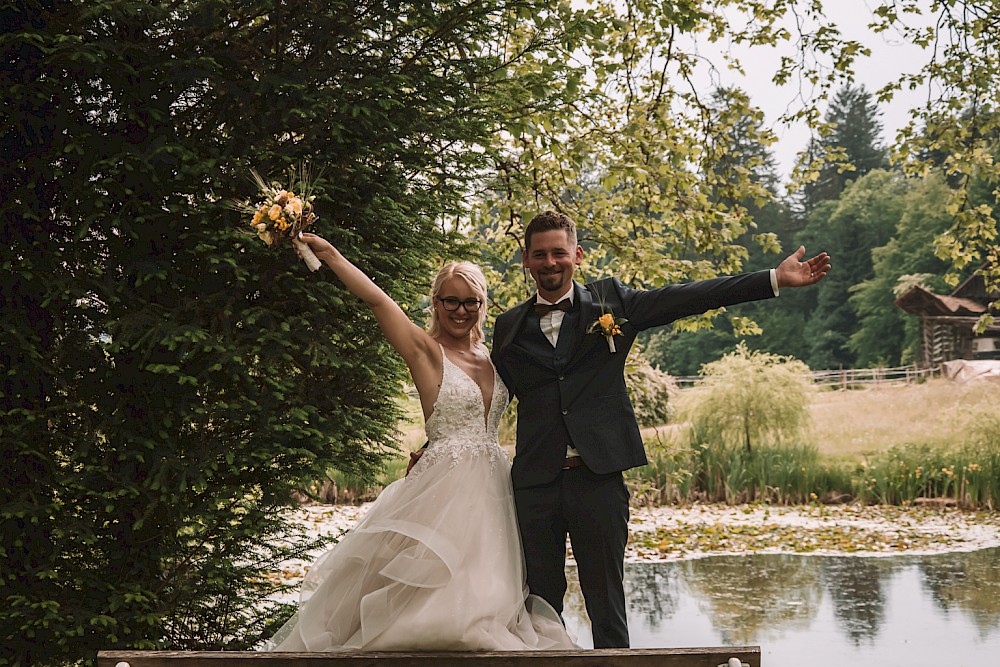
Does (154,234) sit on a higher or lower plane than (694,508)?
higher

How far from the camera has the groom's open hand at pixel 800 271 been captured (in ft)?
8.98

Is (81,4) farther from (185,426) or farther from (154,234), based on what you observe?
(185,426)

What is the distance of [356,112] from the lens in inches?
152

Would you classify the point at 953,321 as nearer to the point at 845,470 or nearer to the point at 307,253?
the point at 845,470

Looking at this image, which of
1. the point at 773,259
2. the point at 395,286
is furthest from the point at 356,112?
the point at 773,259

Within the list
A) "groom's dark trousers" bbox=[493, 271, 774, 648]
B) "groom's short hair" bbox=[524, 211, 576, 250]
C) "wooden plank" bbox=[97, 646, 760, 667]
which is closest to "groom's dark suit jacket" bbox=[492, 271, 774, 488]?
"groom's dark trousers" bbox=[493, 271, 774, 648]

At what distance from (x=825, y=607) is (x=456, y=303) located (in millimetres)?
5618

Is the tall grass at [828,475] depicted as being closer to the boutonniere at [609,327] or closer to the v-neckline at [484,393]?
the v-neckline at [484,393]

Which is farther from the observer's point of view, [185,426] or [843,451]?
[843,451]

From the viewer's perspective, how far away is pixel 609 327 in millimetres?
2863

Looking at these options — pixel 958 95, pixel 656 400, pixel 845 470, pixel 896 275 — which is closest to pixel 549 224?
pixel 958 95

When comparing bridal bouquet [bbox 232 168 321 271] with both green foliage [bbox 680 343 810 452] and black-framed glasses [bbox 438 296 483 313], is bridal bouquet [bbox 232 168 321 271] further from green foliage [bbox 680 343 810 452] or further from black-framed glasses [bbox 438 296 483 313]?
green foliage [bbox 680 343 810 452]

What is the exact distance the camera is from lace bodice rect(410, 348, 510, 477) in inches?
120

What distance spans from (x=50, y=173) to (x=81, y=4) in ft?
2.32
